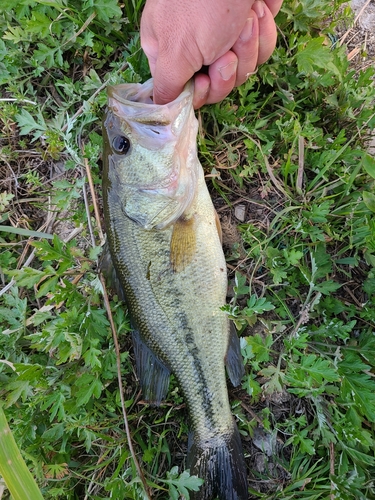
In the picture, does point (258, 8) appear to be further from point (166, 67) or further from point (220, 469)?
point (220, 469)

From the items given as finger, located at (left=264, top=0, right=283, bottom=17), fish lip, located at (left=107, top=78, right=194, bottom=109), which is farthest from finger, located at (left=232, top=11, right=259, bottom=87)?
fish lip, located at (left=107, top=78, right=194, bottom=109)

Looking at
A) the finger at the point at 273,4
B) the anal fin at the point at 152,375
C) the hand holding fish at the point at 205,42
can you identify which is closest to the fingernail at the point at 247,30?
the hand holding fish at the point at 205,42

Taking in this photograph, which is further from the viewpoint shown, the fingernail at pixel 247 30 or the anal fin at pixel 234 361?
the anal fin at pixel 234 361

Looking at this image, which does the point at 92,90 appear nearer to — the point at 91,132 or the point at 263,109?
the point at 91,132

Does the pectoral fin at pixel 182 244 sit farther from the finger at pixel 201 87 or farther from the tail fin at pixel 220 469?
the tail fin at pixel 220 469

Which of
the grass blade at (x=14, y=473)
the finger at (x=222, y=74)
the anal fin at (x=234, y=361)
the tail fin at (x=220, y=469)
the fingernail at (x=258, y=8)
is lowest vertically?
the grass blade at (x=14, y=473)

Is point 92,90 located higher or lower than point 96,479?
higher

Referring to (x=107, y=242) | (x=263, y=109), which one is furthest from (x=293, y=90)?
(x=107, y=242)

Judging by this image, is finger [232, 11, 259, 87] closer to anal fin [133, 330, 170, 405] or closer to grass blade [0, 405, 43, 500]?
anal fin [133, 330, 170, 405]
